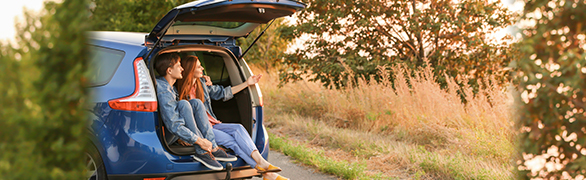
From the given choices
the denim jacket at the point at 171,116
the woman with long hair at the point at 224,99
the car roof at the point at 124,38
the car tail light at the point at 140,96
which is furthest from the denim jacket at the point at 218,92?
the car tail light at the point at 140,96

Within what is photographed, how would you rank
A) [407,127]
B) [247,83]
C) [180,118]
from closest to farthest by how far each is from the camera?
[180,118], [247,83], [407,127]

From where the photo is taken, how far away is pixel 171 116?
4125 millimetres

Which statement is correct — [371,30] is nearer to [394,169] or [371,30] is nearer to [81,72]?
[394,169]

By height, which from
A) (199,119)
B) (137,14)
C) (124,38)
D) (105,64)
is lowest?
(199,119)

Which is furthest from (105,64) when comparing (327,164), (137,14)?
(137,14)

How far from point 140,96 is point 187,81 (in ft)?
3.33

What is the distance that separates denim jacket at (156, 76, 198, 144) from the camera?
412cm

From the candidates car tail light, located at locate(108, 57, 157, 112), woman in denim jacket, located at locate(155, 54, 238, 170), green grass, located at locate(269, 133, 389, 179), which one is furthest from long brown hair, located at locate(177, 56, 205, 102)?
green grass, located at locate(269, 133, 389, 179)

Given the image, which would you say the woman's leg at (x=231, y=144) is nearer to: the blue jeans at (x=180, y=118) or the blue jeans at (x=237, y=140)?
the blue jeans at (x=237, y=140)

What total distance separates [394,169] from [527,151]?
328 centimetres

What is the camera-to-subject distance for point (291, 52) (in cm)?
1114

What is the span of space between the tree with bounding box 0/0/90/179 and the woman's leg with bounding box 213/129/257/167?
2.75 m

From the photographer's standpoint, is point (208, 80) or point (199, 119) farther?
point (208, 80)

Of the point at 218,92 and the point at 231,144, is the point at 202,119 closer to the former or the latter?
the point at 231,144
